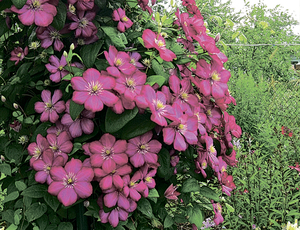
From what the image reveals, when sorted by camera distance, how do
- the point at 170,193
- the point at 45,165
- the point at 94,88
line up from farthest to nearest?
1. the point at 170,193
2. the point at 45,165
3. the point at 94,88

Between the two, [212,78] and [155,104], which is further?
[212,78]

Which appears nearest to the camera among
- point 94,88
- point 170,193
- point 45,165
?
point 94,88

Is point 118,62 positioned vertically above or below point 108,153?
above

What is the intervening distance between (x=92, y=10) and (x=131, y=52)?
17cm

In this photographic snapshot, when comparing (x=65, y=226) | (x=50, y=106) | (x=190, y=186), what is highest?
(x=50, y=106)

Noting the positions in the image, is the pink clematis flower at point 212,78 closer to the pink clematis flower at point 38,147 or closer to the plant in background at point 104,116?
the plant in background at point 104,116

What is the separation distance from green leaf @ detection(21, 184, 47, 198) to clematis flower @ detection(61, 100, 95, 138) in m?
0.18

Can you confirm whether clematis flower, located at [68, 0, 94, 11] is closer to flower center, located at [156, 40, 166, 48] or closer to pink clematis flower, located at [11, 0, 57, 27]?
pink clematis flower, located at [11, 0, 57, 27]

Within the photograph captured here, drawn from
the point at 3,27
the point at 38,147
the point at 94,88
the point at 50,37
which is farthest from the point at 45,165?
the point at 3,27

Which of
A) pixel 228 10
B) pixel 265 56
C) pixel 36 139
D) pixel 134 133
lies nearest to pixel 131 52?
pixel 134 133

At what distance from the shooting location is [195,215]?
95 cm

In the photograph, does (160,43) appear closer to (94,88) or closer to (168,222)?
(94,88)

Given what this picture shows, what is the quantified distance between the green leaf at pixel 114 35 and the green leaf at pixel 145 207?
450 mm

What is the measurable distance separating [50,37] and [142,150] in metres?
0.43
